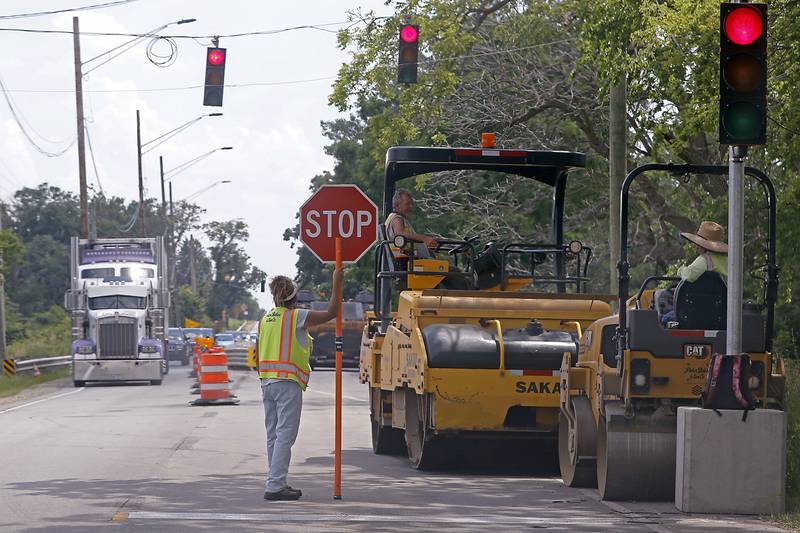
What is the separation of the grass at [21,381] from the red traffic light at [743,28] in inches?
1032

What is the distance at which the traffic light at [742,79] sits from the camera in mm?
10977

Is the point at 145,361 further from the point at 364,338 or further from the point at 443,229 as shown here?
the point at 364,338

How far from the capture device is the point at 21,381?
130 ft

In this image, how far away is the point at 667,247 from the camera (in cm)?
3222

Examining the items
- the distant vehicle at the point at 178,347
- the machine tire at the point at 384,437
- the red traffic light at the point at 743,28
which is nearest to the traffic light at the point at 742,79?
the red traffic light at the point at 743,28

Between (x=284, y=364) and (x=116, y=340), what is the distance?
28929 mm

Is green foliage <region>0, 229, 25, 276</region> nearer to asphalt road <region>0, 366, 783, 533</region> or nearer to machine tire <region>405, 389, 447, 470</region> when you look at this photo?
asphalt road <region>0, 366, 783, 533</region>

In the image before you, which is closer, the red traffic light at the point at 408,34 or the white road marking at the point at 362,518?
the white road marking at the point at 362,518

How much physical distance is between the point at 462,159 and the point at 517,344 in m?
2.56

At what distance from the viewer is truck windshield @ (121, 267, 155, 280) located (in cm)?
4169

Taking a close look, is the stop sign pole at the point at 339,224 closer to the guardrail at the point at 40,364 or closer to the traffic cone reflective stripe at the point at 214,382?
the traffic cone reflective stripe at the point at 214,382

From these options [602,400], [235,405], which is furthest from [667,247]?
[602,400]

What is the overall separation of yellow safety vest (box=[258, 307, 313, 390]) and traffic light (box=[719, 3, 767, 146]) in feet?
12.7

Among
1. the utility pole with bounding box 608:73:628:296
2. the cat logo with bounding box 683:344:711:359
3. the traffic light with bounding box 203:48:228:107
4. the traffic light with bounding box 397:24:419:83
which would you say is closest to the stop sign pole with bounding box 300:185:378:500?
the cat logo with bounding box 683:344:711:359
